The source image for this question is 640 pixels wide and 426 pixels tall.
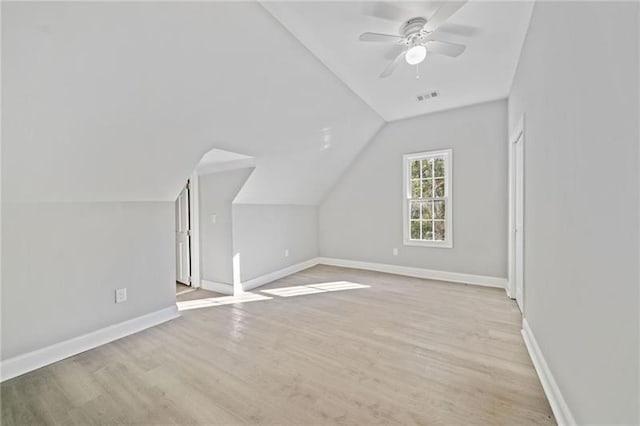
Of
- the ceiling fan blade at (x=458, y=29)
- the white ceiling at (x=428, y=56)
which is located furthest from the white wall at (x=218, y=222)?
the ceiling fan blade at (x=458, y=29)

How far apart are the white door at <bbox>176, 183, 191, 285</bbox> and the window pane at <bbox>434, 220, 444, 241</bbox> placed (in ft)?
13.2

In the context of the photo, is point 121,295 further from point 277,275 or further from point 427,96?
point 427,96

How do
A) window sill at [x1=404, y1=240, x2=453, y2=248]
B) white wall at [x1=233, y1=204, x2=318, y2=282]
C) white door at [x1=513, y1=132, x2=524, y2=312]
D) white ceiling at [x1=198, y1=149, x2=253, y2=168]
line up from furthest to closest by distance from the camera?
window sill at [x1=404, y1=240, x2=453, y2=248], white wall at [x1=233, y1=204, x2=318, y2=282], white ceiling at [x1=198, y1=149, x2=253, y2=168], white door at [x1=513, y1=132, x2=524, y2=312]

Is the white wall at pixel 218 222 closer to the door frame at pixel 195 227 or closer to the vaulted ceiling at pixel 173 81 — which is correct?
the door frame at pixel 195 227

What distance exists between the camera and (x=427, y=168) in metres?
4.43

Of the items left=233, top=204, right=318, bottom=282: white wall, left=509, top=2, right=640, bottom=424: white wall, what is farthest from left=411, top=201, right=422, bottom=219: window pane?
left=509, top=2, right=640, bottom=424: white wall

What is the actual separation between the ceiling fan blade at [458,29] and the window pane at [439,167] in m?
2.21

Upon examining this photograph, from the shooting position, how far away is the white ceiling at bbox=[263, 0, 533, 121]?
201cm

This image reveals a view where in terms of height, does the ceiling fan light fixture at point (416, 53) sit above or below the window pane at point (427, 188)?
above

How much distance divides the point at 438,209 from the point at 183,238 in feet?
13.7

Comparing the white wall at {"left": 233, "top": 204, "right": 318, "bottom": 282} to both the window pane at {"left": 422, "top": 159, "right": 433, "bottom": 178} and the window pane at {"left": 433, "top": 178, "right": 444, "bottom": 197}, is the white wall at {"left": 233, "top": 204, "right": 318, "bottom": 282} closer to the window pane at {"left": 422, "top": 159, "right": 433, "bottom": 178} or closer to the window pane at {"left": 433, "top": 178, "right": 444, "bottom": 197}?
the window pane at {"left": 422, "top": 159, "right": 433, "bottom": 178}

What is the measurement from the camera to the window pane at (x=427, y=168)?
4395 mm

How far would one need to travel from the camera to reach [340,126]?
383cm

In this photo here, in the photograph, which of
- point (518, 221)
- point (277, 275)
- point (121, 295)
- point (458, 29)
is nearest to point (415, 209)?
point (518, 221)
